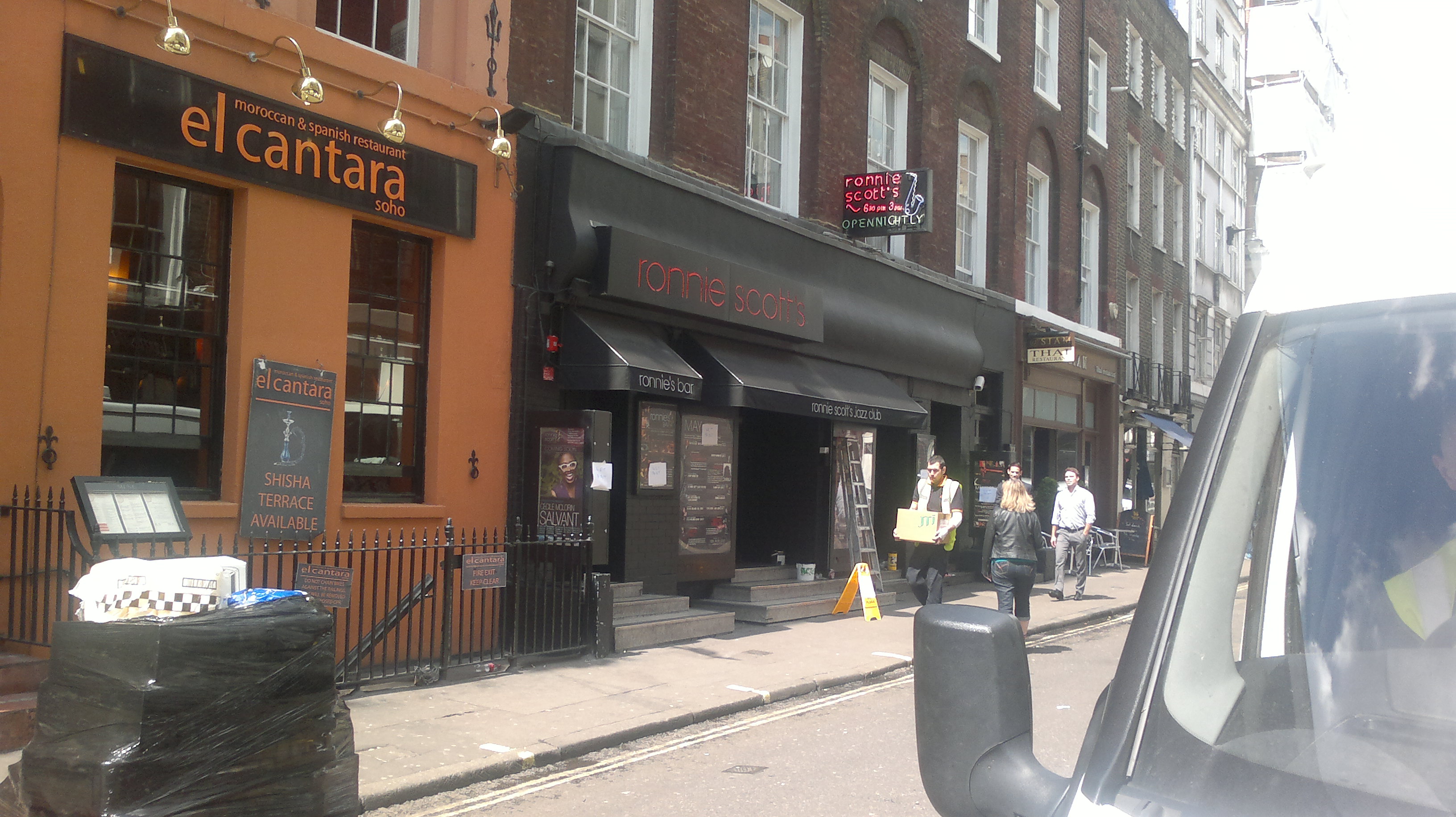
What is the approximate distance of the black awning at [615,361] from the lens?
10727 mm

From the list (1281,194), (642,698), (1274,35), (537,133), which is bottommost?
(642,698)

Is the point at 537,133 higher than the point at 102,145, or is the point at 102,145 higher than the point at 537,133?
the point at 537,133

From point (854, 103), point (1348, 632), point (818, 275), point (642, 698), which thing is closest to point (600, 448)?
point (642, 698)

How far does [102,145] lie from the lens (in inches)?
300

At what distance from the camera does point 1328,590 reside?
6.26ft

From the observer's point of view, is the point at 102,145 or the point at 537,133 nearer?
the point at 102,145

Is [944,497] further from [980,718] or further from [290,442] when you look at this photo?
[980,718]

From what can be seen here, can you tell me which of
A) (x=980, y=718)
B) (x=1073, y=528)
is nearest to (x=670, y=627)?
(x=1073, y=528)

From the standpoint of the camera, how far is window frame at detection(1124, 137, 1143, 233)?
26344 millimetres

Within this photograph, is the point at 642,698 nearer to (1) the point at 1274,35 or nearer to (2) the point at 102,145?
(2) the point at 102,145

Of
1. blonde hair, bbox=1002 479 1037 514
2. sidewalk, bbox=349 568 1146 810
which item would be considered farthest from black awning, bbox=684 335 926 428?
blonde hair, bbox=1002 479 1037 514

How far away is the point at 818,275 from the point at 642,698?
25.5ft

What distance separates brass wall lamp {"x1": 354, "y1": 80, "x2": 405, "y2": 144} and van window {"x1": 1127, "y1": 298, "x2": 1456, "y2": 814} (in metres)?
8.41

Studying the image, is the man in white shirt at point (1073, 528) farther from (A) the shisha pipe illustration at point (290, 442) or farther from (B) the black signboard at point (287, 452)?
(A) the shisha pipe illustration at point (290, 442)
